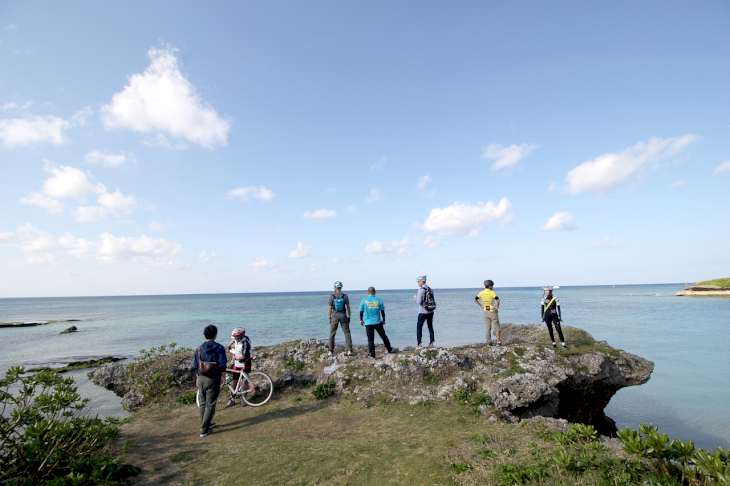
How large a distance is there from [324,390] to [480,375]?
4636 mm

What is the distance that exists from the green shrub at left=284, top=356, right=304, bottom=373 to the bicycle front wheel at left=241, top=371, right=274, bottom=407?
57.4 inches

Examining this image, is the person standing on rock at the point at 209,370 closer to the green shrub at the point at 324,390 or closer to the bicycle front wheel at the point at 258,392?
the bicycle front wheel at the point at 258,392

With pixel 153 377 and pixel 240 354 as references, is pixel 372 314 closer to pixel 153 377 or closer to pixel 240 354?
pixel 240 354

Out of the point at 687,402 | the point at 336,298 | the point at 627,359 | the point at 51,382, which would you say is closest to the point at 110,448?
the point at 51,382

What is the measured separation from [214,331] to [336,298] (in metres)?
4.65

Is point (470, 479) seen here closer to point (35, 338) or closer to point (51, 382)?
point (51, 382)

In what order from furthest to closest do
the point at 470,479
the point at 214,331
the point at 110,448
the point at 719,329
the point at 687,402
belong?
the point at 719,329, the point at 687,402, the point at 214,331, the point at 110,448, the point at 470,479

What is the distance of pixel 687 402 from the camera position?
14297mm

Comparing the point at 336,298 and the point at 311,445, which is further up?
the point at 336,298

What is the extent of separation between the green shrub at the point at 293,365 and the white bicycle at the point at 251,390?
4.35 feet

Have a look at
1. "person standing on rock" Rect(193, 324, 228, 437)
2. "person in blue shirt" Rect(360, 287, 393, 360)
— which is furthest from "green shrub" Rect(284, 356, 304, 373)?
"person standing on rock" Rect(193, 324, 228, 437)

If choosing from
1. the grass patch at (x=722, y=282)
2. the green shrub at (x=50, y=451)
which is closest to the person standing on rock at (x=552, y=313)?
the green shrub at (x=50, y=451)

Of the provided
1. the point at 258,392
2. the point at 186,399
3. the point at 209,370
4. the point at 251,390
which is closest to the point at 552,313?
the point at 258,392

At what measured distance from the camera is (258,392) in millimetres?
9617
